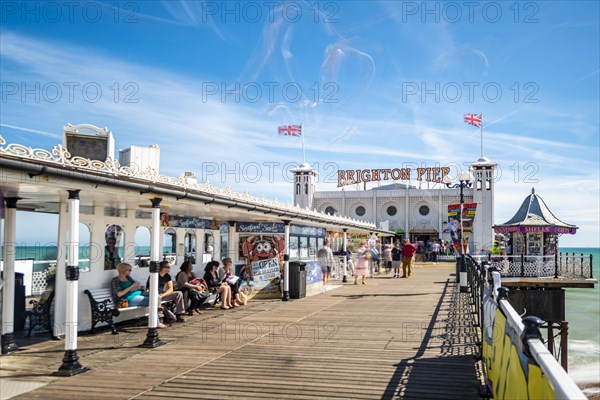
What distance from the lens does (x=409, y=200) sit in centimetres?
6406

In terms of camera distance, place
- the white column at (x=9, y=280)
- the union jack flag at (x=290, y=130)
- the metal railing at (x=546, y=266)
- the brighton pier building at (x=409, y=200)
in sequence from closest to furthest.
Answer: the white column at (x=9, y=280)
the metal railing at (x=546, y=266)
the union jack flag at (x=290, y=130)
the brighton pier building at (x=409, y=200)

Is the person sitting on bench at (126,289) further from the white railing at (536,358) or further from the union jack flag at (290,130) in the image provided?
the union jack flag at (290,130)

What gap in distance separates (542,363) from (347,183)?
220ft

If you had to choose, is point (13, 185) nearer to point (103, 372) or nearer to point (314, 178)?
point (103, 372)

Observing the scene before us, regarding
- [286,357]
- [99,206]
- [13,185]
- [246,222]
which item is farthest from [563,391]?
[246,222]

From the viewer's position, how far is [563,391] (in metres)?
2.20

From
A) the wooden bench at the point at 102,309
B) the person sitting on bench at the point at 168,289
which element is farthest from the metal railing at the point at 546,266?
the wooden bench at the point at 102,309

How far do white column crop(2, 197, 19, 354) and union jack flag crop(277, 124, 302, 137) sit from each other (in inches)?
1299

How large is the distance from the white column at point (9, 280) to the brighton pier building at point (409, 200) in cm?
→ 4966

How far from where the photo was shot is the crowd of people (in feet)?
35.7

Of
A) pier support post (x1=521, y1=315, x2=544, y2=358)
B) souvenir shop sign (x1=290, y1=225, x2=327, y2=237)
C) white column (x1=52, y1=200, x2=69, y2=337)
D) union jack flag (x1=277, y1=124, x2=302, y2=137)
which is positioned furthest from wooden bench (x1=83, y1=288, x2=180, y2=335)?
union jack flag (x1=277, y1=124, x2=302, y2=137)

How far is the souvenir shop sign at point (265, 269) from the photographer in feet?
53.2

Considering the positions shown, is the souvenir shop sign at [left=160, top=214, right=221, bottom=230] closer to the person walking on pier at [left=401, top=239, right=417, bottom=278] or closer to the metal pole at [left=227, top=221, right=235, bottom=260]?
the metal pole at [left=227, top=221, right=235, bottom=260]

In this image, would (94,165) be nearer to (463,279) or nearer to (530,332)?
(530,332)
